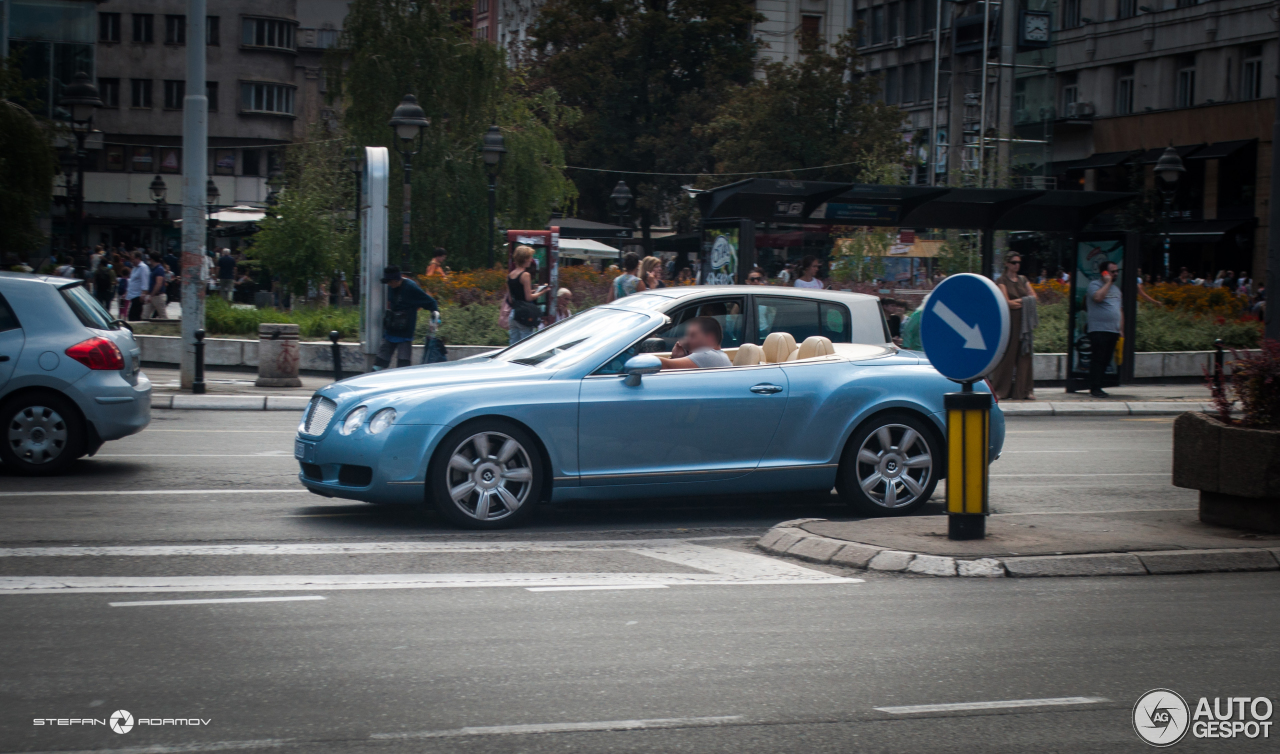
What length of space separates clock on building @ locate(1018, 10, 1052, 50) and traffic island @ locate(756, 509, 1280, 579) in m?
37.3

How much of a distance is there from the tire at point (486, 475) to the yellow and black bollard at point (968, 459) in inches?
99.5

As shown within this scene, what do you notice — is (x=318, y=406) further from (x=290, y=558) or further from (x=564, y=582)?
(x=564, y=582)

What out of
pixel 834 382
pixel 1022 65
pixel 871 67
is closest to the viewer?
pixel 834 382

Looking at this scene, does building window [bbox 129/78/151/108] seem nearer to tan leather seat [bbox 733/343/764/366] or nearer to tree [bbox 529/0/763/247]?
tree [bbox 529/0/763/247]

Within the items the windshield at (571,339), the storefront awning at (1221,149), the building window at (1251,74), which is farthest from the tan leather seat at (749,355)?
the building window at (1251,74)

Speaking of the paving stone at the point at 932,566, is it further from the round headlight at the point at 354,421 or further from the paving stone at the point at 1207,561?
the round headlight at the point at 354,421

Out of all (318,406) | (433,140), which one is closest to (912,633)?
(318,406)

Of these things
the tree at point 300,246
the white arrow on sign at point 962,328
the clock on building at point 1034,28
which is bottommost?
the white arrow on sign at point 962,328

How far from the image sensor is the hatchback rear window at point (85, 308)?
10.5 metres

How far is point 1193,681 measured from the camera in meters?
5.13

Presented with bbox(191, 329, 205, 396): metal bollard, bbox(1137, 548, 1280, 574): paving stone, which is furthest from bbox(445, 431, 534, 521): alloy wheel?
bbox(191, 329, 205, 396): metal bollard

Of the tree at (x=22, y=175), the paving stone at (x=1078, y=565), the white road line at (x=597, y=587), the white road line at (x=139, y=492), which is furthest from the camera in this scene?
the tree at (x=22, y=175)

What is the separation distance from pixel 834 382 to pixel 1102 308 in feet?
37.8

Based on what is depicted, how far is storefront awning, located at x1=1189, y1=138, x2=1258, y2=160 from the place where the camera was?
4550 cm
